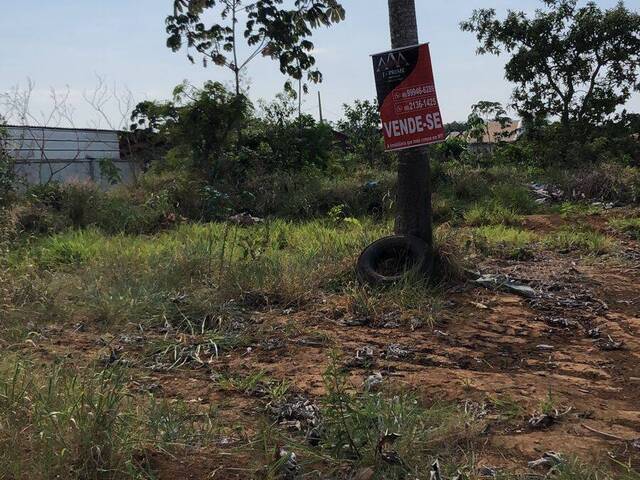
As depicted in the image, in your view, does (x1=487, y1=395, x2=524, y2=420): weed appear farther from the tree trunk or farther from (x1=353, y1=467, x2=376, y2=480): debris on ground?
the tree trunk

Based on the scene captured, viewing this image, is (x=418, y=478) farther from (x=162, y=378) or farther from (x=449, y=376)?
(x=162, y=378)

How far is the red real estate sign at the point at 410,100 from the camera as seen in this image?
501 cm

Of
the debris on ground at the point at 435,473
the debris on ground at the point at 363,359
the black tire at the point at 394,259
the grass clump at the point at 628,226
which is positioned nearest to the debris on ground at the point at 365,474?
the debris on ground at the point at 435,473

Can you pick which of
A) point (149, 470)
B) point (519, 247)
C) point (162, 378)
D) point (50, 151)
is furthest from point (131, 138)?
point (149, 470)

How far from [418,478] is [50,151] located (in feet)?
51.3

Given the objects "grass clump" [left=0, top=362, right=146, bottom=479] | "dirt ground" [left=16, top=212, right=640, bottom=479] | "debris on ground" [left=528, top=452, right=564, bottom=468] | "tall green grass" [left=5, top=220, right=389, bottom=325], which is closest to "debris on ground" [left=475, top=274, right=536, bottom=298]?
"dirt ground" [left=16, top=212, right=640, bottom=479]

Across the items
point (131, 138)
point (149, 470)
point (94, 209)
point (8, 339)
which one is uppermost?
point (131, 138)

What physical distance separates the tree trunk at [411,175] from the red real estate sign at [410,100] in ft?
0.46

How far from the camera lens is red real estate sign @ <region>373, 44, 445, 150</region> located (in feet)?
16.4

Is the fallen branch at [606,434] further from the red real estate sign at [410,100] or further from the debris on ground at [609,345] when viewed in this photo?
the red real estate sign at [410,100]

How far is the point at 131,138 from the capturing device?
13.5 m

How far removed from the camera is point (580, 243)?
6.69 m

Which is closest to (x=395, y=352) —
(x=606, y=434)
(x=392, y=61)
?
(x=606, y=434)

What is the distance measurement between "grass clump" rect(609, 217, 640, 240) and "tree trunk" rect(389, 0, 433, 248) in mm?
3386
